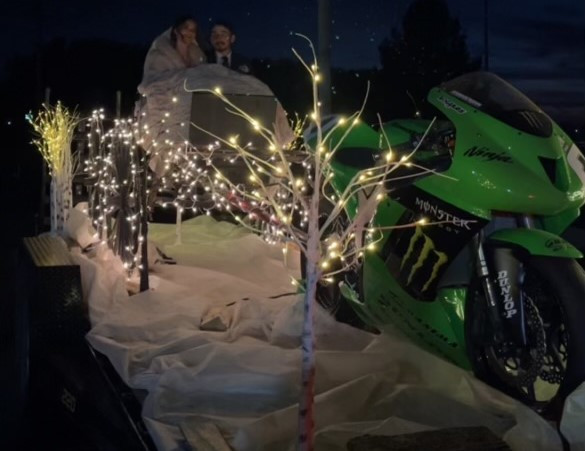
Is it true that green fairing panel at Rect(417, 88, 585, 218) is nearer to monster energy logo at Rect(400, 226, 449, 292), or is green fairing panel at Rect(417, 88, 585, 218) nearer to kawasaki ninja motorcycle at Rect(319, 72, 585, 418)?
kawasaki ninja motorcycle at Rect(319, 72, 585, 418)

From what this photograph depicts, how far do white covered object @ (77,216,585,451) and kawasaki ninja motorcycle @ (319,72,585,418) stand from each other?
0.18 metres

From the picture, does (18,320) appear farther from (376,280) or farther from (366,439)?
(366,439)

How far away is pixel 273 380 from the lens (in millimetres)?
4227

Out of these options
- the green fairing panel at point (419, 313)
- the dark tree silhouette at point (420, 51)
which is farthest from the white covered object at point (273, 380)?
the dark tree silhouette at point (420, 51)

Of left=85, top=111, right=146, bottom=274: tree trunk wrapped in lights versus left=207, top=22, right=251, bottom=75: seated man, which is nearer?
left=85, top=111, right=146, bottom=274: tree trunk wrapped in lights

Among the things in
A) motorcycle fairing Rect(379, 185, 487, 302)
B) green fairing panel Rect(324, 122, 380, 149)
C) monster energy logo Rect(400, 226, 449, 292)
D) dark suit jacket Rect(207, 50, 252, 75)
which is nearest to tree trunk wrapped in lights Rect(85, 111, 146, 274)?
dark suit jacket Rect(207, 50, 252, 75)

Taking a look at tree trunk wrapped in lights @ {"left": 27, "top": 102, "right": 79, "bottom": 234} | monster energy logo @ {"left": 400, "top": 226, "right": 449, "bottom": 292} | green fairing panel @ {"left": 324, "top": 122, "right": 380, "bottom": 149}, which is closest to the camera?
monster energy logo @ {"left": 400, "top": 226, "right": 449, "bottom": 292}

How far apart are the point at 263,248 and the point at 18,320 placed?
238 centimetres

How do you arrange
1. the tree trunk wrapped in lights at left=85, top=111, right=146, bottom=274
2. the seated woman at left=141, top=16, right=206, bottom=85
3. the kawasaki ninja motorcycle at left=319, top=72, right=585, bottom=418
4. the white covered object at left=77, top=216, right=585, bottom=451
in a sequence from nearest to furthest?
the white covered object at left=77, top=216, right=585, bottom=451
the kawasaki ninja motorcycle at left=319, top=72, right=585, bottom=418
the tree trunk wrapped in lights at left=85, top=111, right=146, bottom=274
the seated woman at left=141, top=16, right=206, bottom=85

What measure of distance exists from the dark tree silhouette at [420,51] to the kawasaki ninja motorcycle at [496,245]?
17768mm

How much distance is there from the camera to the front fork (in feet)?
13.6

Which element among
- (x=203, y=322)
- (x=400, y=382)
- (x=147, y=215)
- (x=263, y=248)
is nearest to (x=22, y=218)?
(x=263, y=248)

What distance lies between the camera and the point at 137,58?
28609 millimetres

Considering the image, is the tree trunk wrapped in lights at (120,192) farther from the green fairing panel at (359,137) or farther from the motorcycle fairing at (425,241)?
the motorcycle fairing at (425,241)
